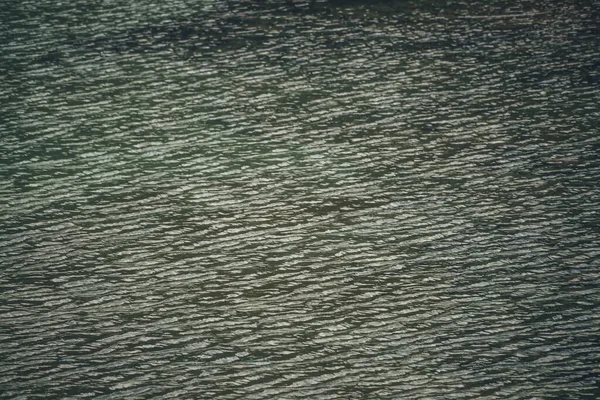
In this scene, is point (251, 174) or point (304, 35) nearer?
point (251, 174)

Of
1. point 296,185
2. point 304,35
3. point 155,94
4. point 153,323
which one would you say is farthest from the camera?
point 304,35

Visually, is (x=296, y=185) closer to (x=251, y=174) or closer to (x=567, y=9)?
(x=251, y=174)

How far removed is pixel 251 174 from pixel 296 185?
6.5 inches

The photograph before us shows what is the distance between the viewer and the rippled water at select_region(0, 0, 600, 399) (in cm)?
244

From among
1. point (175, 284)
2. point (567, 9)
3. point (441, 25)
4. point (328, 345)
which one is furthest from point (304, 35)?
point (328, 345)

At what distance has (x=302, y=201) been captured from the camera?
10.5 feet

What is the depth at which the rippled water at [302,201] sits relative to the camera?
2.44 metres

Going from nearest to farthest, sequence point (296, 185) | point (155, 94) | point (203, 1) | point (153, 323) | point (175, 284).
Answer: point (153, 323)
point (175, 284)
point (296, 185)
point (155, 94)
point (203, 1)

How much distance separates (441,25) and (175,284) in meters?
2.16

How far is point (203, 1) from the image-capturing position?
194 inches

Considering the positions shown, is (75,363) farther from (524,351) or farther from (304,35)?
(304,35)

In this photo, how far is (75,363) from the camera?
7.93ft

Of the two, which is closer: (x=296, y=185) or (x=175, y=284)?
(x=175, y=284)

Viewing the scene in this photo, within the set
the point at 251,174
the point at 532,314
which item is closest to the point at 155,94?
the point at 251,174
